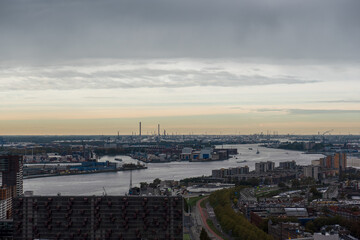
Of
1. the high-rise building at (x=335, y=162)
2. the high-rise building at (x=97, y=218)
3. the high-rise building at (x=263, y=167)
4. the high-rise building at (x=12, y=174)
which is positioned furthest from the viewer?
the high-rise building at (x=335, y=162)

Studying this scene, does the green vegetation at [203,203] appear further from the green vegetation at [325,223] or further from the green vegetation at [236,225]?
the green vegetation at [325,223]

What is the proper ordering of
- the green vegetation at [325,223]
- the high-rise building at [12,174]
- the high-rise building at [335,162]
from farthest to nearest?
1. the high-rise building at [335,162]
2. the high-rise building at [12,174]
3. the green vegetation at [325,223]

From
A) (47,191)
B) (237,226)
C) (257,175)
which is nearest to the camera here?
(237,226)

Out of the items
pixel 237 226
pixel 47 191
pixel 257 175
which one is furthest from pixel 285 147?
pixel 237 226

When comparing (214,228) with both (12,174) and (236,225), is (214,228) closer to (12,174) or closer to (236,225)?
(236,225)

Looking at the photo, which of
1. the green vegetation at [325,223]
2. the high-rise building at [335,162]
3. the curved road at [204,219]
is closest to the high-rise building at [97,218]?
the curved road at [204,219]

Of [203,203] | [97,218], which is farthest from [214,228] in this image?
[97,218]

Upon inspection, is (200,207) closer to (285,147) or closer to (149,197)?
(149,197)

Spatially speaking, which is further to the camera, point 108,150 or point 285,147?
point 285,147

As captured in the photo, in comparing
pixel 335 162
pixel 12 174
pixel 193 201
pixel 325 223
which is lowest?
pixel 193 201
